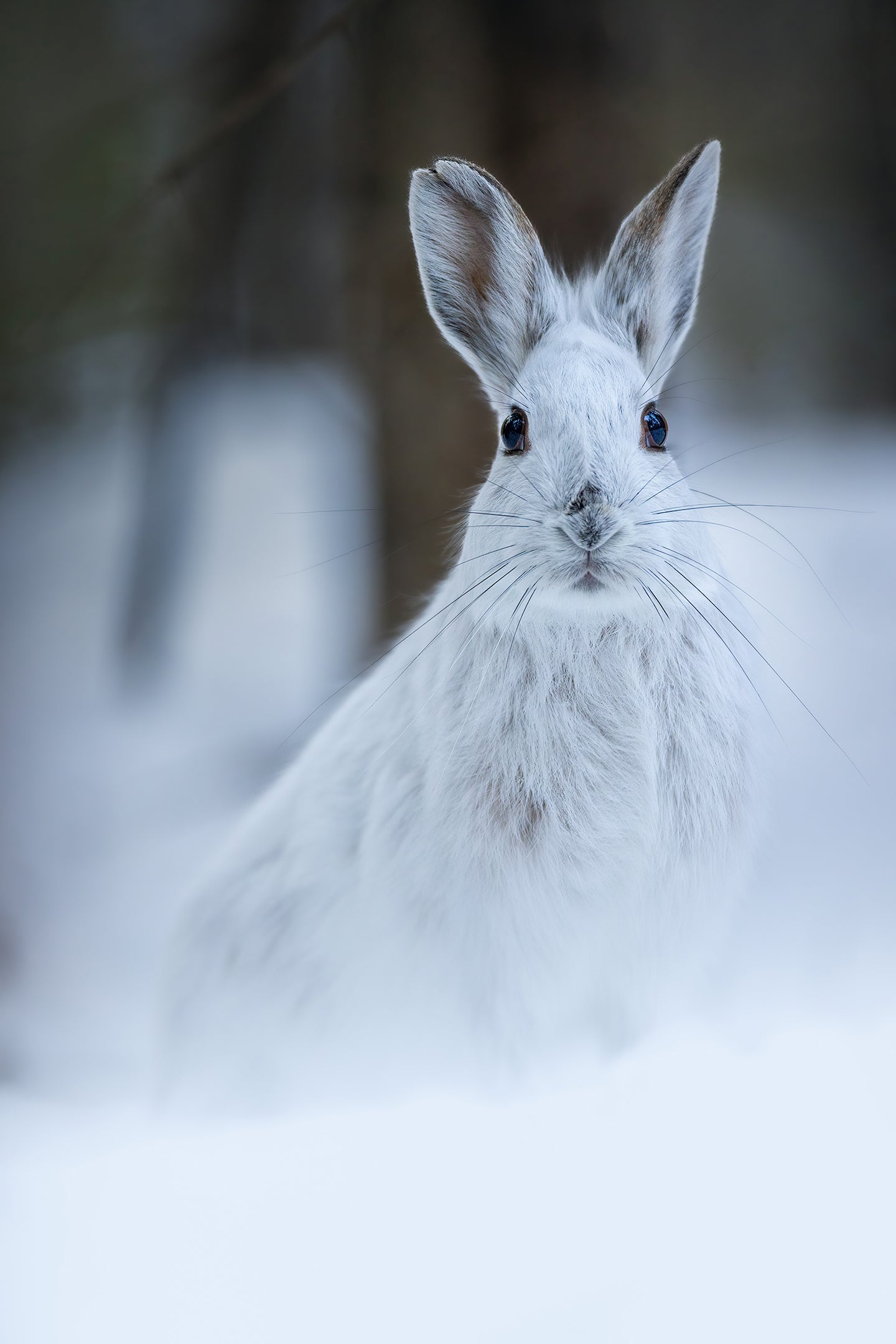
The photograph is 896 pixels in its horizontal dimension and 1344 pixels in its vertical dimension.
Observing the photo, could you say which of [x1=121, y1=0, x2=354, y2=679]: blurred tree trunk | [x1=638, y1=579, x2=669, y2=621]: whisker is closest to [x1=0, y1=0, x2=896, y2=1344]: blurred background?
[x1=121, y1=0, x2=354, y2=679]: blurred tree trunk

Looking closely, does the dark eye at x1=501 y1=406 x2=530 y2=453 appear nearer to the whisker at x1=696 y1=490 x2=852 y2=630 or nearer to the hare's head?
the hare's head

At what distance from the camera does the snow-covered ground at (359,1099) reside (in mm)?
497

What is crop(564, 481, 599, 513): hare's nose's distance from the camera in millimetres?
392

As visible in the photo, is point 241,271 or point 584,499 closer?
point 584,499

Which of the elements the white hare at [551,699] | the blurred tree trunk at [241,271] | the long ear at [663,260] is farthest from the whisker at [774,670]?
the blurred tree trunk at [241,271]

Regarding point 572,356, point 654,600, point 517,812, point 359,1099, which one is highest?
point 572,356

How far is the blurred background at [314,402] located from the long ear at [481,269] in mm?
131

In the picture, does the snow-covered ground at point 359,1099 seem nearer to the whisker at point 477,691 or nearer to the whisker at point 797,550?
the whisker at point 797,550

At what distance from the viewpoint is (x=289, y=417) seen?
71 cm

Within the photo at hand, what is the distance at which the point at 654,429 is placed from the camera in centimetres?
44

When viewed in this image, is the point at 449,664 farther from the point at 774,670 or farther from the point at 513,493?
the point at 774,670

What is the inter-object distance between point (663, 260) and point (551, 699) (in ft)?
0.72

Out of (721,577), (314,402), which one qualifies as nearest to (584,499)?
(721,577)

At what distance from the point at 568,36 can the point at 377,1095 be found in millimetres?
664
